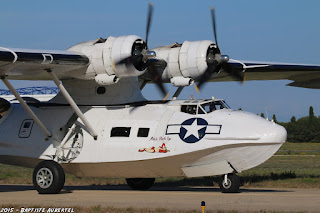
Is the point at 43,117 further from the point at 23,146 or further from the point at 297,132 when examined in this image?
the point at 297,132

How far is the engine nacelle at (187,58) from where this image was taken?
55.7 ft

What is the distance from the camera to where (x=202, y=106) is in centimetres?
1659

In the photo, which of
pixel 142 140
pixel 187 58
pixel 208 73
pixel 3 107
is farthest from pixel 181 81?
pixel 3 107

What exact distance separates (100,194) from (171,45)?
5084mm

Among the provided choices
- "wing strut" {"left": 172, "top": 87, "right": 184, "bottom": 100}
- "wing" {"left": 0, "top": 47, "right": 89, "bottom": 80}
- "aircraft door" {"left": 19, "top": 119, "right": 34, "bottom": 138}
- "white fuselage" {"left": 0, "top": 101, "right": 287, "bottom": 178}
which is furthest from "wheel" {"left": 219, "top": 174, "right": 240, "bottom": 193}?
"aircraft door" {"left": 19, "top": 119, "right": 34, "bottom": 138}

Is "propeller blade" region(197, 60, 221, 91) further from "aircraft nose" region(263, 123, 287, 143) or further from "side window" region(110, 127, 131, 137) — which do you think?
"aircraft nose" region(263, 123, 287, 143)

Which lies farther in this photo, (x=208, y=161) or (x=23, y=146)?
(x=23, y=146)

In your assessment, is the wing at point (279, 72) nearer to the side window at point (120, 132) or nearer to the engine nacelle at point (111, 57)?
the engine nacelle at point (111, 57)

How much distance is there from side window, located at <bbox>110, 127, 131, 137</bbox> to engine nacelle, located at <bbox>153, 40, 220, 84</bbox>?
81.9 inches

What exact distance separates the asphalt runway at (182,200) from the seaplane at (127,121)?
2.15 feet

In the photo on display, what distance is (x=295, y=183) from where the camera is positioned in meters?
20.0

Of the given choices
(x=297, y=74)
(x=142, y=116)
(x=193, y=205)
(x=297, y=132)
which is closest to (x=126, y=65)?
(x=142, y=116)

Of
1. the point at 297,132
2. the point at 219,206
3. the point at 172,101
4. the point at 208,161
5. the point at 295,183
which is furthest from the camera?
the point at 297,132

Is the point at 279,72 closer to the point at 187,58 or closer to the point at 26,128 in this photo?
the point at 187,58
